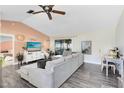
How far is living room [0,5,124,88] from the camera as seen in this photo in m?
2.98

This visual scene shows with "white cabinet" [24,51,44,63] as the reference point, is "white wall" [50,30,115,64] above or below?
above

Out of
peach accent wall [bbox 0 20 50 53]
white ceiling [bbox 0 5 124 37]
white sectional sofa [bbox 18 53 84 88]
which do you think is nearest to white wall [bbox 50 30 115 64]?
white ceiling [bbox 0 5 124 37]

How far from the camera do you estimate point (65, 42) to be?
24.8 ft

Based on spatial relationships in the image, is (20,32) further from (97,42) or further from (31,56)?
(97,42)

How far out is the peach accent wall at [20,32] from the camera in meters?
5.47

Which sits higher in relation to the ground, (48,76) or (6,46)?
(6,46)

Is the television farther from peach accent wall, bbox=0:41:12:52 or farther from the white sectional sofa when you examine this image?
the white sectional sofa

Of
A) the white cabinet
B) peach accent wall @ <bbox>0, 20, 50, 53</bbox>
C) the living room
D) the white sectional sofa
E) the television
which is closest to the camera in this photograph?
the white sectional sofa

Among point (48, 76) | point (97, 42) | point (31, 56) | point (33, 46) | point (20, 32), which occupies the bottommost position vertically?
point (48, 76)

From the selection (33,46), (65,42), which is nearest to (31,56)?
(33,46)

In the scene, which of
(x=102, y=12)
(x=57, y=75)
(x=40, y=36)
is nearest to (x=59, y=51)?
(x=40, y=36)

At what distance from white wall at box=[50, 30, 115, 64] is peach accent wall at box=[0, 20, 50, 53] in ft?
9.86

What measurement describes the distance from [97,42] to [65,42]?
8.24ft
